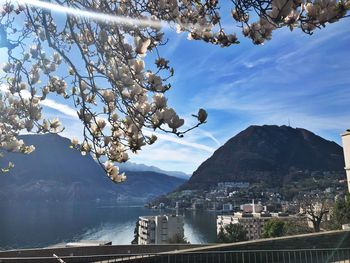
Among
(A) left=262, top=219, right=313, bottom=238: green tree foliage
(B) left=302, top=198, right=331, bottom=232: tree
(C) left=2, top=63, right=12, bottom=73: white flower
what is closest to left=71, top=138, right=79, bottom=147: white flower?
(C) left=2, top=63, right=12, bottom=73: white flower

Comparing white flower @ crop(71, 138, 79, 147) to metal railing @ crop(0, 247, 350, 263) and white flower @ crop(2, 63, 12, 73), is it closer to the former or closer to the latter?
white flower @ crop(2, 63, 12, 73)

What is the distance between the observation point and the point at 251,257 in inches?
372

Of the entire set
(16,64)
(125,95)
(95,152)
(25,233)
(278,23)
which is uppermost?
(16,64)

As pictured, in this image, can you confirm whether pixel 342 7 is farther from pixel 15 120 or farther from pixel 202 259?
pixel 202 259

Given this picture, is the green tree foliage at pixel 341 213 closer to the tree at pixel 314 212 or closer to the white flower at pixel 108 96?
the tree at pixel 314 212

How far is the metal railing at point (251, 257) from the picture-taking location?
27.4 feet

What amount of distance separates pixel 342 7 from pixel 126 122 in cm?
208

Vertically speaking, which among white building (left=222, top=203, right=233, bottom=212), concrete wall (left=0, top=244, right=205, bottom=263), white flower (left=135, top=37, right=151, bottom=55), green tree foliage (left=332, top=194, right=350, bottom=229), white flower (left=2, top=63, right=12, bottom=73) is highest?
white building (left=222, top=203, right=233, bottom=212)

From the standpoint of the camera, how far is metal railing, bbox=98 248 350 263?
835 centimetres

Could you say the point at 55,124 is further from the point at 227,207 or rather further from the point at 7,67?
the point at 227,207

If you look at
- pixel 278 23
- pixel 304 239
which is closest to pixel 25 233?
pixel 304 239

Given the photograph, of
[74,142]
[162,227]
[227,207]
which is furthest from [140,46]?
[227,207]

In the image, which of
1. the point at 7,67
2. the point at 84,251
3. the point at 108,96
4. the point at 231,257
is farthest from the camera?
the point at 84,251

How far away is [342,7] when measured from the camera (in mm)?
2568
